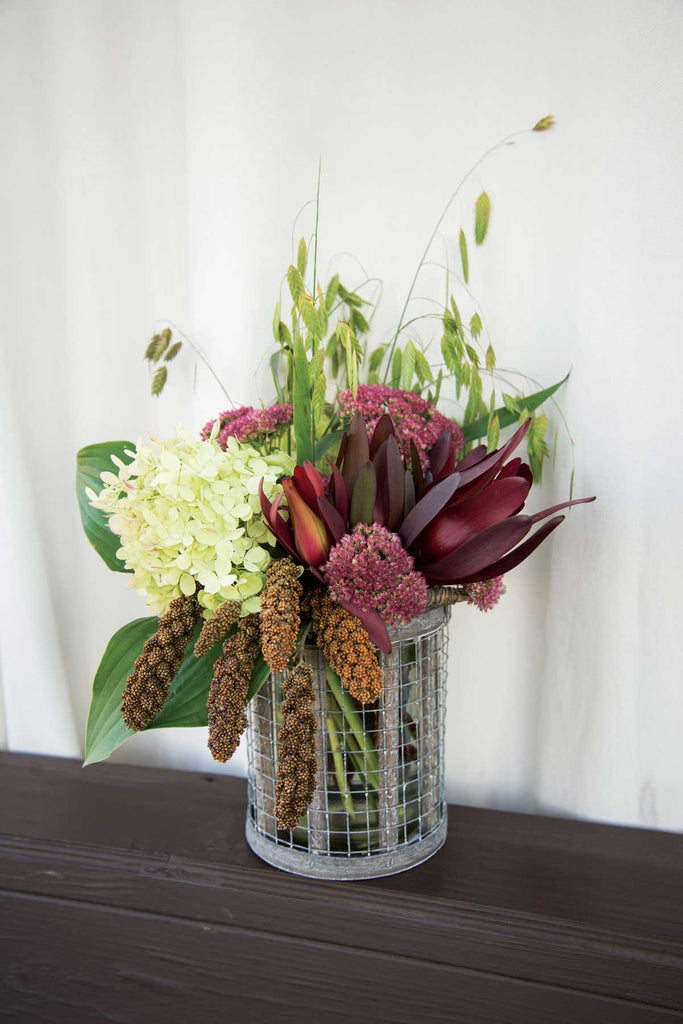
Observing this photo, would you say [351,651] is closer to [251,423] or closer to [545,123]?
[251,423]

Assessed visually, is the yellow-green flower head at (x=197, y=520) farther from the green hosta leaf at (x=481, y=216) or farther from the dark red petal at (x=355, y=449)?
the green hosta leaf at (x=481, y=216)

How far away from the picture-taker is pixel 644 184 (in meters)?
0.81

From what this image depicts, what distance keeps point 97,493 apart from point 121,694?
0.22 metres

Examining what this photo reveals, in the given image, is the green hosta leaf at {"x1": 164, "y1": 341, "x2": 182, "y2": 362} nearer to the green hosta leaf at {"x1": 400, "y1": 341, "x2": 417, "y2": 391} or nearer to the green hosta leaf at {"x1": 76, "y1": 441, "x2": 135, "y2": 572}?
the green hosta leaf at {"x1": 76, "y1": 441, "x2": 135, "y2": 572}

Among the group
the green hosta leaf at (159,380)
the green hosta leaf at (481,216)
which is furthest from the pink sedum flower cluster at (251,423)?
the green hosta leaf at (481,216)

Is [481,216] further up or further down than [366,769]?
further up

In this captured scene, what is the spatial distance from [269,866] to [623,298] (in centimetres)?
70

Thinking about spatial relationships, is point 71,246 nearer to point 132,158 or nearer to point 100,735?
point 132,158

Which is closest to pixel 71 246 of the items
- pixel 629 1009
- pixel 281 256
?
pixel 281 256

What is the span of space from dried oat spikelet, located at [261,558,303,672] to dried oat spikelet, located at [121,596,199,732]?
0.27 feet

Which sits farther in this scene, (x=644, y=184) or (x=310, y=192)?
(x=310, y=192)

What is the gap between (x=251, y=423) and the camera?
71 centimetres

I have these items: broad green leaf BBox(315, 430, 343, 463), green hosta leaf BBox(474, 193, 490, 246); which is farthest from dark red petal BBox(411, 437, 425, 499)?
Result: green hosta leaf BBox(474, 193, 490, 246)

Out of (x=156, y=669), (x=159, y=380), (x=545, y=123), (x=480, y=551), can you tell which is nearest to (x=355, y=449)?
(x=480, y=551)
